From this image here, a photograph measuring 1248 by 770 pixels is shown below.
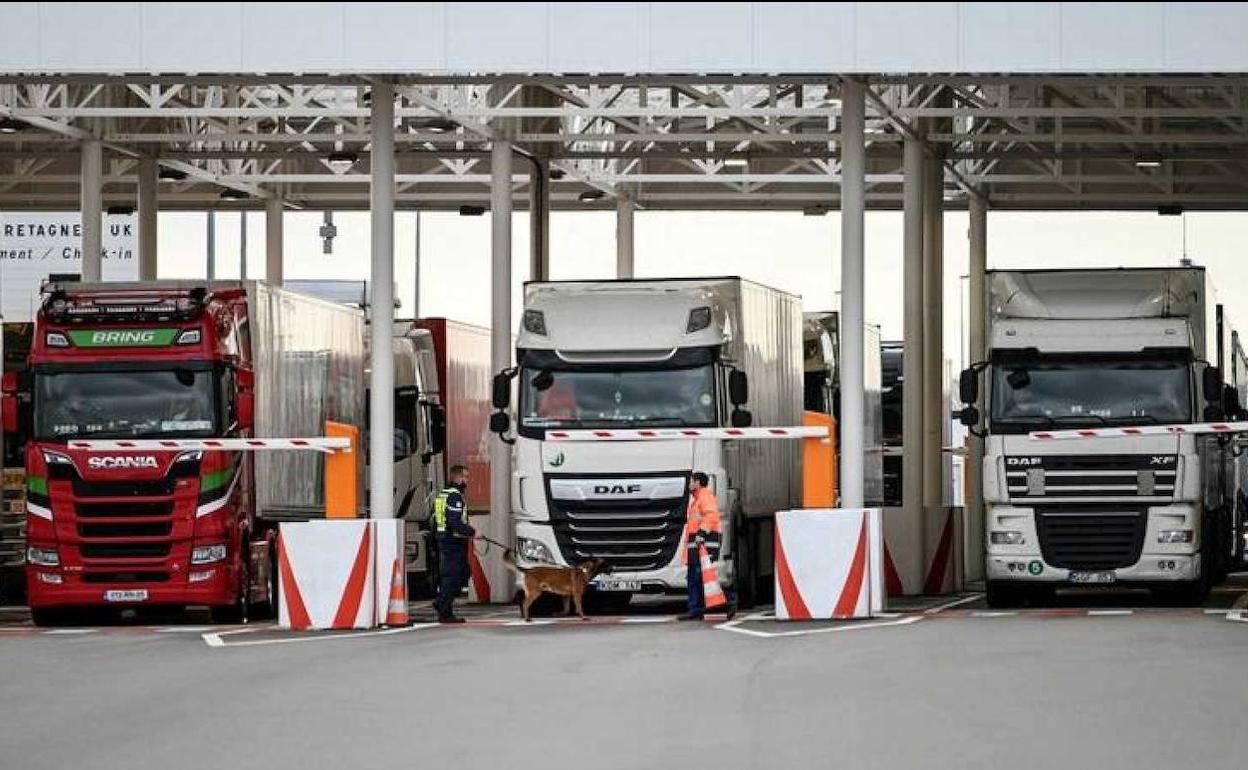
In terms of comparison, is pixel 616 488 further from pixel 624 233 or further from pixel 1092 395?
pixel 624 233

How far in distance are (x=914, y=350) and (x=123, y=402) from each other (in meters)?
11.6

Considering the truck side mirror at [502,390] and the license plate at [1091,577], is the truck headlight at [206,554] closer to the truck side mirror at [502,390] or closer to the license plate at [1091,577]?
the truck side mirror at [502,390]

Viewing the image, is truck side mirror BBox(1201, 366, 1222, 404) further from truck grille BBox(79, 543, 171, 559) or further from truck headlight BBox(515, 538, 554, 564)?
truck grille BBox(79, 543, 171, 559)

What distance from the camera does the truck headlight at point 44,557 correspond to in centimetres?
2636

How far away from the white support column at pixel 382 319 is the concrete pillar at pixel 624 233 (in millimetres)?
14589

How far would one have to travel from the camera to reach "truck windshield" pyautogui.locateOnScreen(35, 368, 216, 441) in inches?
1031

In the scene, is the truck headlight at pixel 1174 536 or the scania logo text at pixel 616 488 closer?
the scania logo text at pixel 616 488

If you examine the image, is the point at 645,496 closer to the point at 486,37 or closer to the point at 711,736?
the point at 486,37

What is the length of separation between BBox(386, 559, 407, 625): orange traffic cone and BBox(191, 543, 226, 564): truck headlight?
2.07 m

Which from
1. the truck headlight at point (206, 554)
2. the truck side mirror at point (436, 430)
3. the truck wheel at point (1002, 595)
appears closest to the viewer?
the truck headlight at point (206, 554)

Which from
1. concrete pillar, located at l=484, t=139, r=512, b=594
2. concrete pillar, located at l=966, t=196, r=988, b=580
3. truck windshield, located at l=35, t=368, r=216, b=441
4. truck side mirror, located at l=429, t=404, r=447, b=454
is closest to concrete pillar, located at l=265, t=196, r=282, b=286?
truck side mirror, located at l=429, t=404, r=447, b=454

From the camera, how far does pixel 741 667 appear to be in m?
19.5

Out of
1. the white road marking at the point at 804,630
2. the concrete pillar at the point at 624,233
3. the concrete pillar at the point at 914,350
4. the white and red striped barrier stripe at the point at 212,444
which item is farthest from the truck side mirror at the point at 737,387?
the concrete pillar at the point at 624,233

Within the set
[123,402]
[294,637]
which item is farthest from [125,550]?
[294,637]
